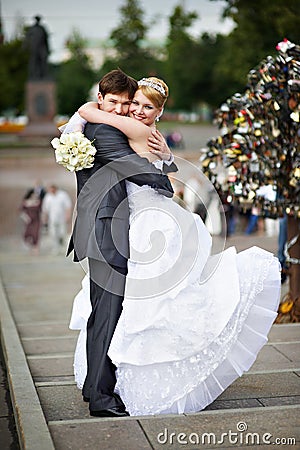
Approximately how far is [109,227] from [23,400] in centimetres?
131

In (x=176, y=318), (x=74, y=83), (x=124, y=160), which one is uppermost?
(x=124, y=160)

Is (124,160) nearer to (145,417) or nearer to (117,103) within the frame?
(117,103)

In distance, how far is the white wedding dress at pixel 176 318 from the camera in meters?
5.02

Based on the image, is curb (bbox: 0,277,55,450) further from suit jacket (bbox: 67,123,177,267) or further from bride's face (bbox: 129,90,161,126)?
bride's face (bbox: 129,90,161,126)

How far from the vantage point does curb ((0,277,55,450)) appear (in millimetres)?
4570

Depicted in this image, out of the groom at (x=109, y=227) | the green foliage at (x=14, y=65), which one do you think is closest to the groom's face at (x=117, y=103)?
the groom at (x=109, y=227)

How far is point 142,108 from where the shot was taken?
16.9ft

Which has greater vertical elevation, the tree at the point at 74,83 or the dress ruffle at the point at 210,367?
the dress ruffle at the point at 210,367

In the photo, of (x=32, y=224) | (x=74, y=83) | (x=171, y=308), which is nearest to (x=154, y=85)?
(x=171, y=308)

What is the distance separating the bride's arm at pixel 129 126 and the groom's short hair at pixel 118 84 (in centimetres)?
15

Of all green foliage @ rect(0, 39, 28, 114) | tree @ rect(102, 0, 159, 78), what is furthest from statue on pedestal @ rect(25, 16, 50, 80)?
A: tree @ rect(102, 0, 159, 78)

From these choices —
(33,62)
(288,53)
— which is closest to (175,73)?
(33,62)

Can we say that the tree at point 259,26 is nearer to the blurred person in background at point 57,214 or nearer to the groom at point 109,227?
the blurred person in background at point 57,214

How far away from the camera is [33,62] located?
39562 millimetres
